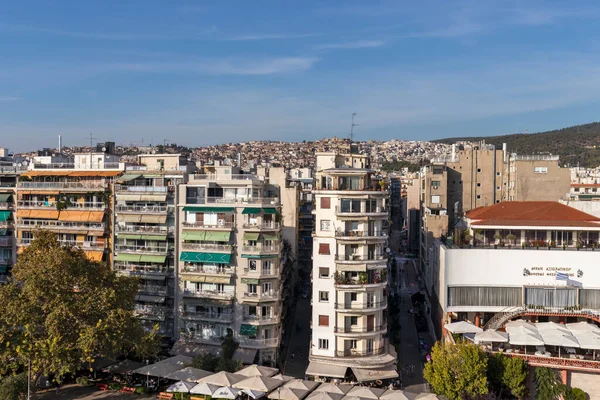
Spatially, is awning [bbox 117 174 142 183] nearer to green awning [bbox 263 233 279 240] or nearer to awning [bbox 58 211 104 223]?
awning [bbox 58 211 104 223]

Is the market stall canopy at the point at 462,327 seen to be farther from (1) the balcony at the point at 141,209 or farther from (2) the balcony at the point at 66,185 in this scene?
(2) the balcony at the point at 66,185

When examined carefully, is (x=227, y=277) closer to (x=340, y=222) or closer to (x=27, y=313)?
(x=340, y=222)

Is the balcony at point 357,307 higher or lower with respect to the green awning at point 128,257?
lower

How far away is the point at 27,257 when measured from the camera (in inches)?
1510

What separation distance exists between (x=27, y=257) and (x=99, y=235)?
804cm

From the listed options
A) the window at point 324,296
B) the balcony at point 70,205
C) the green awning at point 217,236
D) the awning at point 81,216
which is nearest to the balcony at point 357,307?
the window at point 324,296

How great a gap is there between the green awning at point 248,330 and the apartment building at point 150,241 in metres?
5.67

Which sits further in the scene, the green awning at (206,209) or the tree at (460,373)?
the green awning at (206,209)

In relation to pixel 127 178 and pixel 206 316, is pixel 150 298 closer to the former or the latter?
pixel 206 316

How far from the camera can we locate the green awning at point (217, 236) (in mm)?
40250

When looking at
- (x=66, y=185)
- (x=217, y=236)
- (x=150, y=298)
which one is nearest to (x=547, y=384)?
(x=217, y=236)

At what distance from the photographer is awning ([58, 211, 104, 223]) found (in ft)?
149

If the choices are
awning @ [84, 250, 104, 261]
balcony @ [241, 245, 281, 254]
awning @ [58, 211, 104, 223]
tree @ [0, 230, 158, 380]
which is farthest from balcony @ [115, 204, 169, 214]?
tree @ [0, 230, 158, 380]

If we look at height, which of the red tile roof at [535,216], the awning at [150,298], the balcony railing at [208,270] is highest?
the red tile roof at [535,216]
